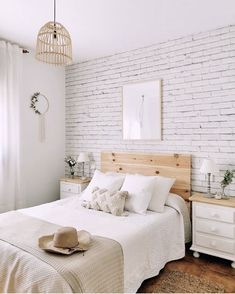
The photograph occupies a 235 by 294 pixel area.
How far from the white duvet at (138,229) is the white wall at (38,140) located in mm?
1068

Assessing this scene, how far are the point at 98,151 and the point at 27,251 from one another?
2.41 metres

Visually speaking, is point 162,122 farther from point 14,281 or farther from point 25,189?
point 14,281

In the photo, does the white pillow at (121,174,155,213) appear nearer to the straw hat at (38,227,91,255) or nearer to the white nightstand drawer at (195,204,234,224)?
the white nightstand drawer at (195,204,234,224)

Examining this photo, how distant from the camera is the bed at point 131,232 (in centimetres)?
154

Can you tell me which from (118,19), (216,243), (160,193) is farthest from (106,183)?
(118,19)

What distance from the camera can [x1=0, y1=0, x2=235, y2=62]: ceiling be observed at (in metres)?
2.42

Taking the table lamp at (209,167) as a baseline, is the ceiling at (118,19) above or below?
above

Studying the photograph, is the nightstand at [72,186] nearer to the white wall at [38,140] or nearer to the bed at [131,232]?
the white wall at [38,140]

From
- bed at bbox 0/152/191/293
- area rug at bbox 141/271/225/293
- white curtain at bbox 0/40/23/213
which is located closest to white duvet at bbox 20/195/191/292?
bed at bbox 0/152/191/293

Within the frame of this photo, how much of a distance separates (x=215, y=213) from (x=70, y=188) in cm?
223

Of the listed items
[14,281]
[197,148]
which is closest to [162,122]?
[197,148]

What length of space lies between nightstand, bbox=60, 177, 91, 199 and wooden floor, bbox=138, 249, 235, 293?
174 centimetres

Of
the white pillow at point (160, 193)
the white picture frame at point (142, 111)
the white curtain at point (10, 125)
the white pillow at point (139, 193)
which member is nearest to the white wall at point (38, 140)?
the white curtain at point (10, 125)

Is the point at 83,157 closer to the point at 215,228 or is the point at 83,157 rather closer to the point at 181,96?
the point at 181,96
